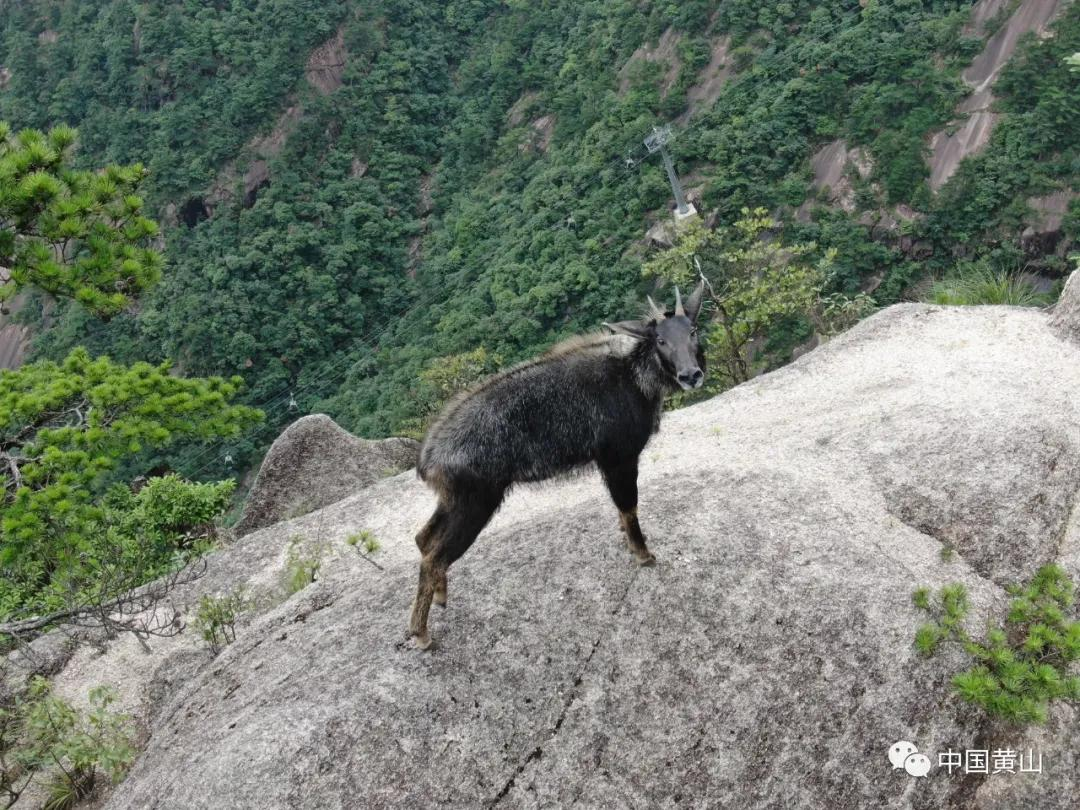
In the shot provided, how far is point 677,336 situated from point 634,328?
1.30ft

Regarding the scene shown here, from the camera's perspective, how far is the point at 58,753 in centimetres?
771

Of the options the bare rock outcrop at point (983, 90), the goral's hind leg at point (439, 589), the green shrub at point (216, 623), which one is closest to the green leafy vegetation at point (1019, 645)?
the goral's hind leg at point (439, 589)

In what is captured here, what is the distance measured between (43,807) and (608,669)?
5885mm

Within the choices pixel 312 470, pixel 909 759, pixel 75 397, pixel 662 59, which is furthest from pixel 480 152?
pixel 909 759

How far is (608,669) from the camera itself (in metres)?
6.65

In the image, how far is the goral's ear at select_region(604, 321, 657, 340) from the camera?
6.88 m

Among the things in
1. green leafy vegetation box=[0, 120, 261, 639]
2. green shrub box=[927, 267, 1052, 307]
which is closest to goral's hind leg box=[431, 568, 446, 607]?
green leafy vegetation box=[0, 120, 261, 639]

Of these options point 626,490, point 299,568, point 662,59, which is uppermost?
point 626,490

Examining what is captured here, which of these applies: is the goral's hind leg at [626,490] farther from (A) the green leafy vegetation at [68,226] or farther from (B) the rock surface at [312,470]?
(B) the rock surface at [312,470]

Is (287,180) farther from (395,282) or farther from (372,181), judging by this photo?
(395,282)

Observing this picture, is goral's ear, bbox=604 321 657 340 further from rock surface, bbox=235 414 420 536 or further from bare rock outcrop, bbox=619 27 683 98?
bare rock outcrop, bbox=619 27 683 98

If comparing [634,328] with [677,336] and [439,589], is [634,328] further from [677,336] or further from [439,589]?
[439,589]

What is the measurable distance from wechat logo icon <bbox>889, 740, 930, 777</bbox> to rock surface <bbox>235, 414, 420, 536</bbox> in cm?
1245

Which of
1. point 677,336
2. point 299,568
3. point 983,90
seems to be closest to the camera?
point 677,336
